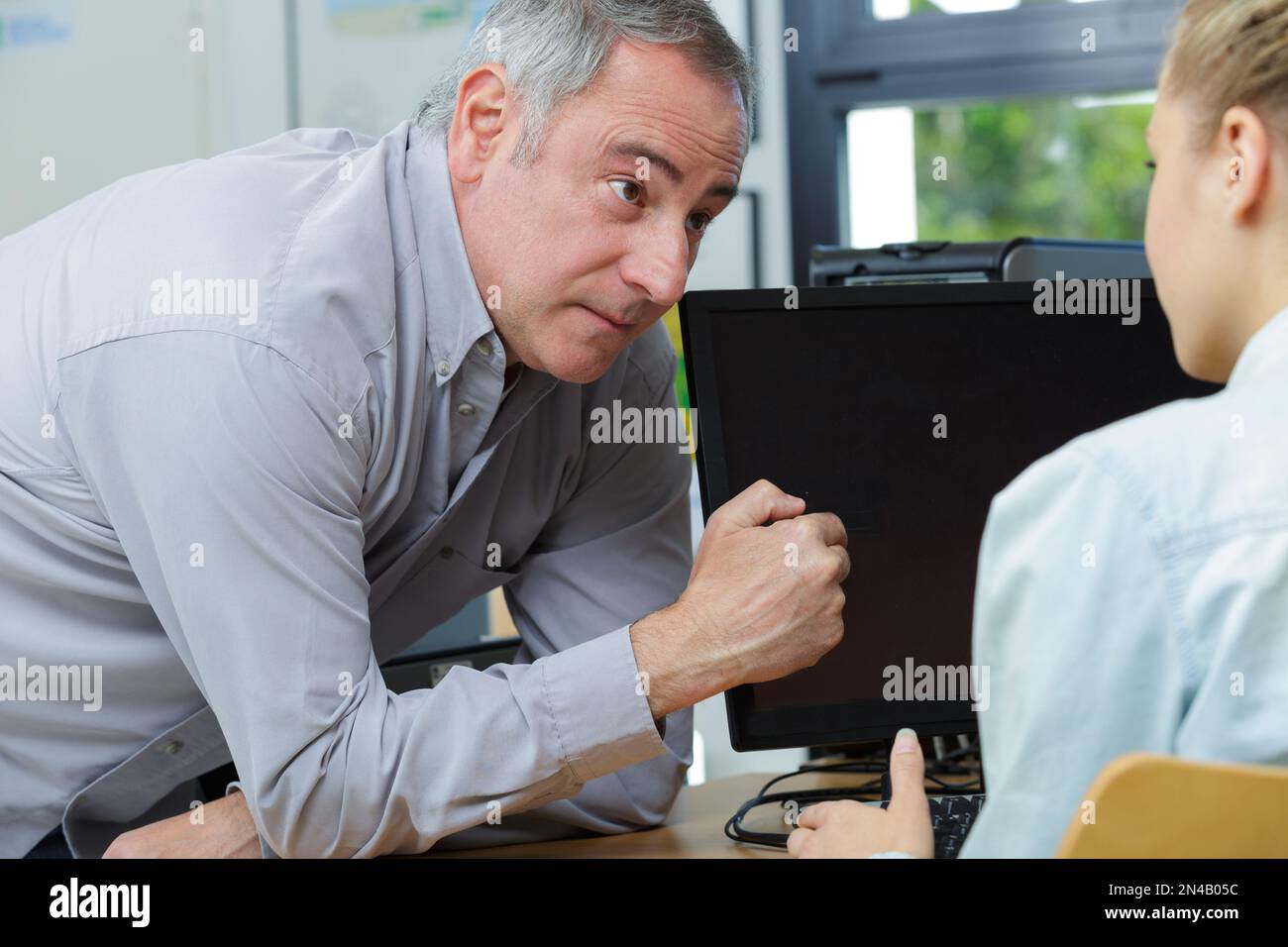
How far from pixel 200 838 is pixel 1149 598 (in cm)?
75

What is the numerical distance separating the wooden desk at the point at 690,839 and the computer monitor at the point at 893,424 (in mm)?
104

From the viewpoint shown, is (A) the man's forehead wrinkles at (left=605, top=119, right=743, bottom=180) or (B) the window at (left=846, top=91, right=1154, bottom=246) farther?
(B) the window at (left=846, top=91, right=1154, bottom=246)

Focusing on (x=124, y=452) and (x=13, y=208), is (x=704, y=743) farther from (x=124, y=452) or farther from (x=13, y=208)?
(x=13, y=208)

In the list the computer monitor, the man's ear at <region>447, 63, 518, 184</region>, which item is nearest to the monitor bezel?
the computer monitor

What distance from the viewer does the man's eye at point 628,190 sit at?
1102 millimetres

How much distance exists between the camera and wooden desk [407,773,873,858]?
110 cm

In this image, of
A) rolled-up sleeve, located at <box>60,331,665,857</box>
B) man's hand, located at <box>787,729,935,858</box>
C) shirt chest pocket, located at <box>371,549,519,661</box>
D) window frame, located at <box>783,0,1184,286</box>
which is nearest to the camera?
man's hand, located at <box>787,729,935,858</box>

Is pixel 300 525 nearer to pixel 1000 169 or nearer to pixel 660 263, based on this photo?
pixel 660 263

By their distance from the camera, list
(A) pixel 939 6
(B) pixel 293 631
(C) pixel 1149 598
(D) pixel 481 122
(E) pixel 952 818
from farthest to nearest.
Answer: (A) pixel 939 6 → (D) pixel 481 122 → (E) pixel 952 818 → (B) pixel 293 631 → (C) pixel 1149 598

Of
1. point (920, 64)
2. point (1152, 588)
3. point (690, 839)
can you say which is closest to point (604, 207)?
point (690, 839)

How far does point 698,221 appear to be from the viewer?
1166mm

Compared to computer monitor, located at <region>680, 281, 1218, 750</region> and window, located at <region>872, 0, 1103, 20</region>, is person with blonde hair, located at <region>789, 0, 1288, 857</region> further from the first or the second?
window, located at <region>872, 0, 1103, 20</region>

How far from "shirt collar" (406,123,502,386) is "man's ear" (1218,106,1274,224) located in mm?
612

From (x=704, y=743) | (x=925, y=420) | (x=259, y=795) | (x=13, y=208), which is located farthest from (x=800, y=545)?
(x=13, y=208)
